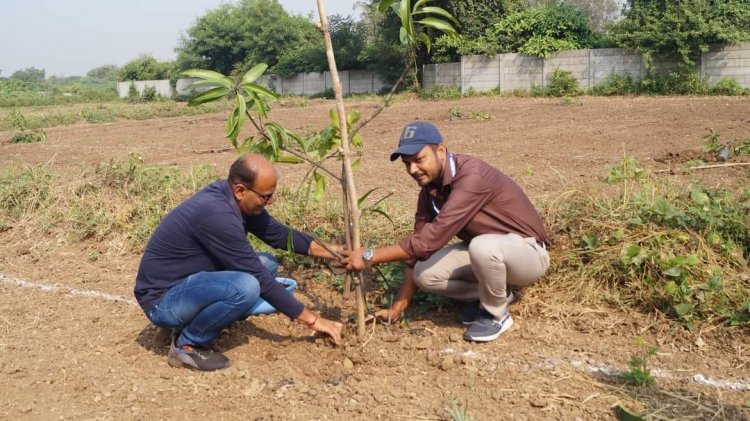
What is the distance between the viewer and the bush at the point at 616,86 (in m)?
20.2

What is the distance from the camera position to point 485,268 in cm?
336

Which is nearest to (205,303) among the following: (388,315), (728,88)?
(388,315)

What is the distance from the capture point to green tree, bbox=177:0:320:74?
3741 cm

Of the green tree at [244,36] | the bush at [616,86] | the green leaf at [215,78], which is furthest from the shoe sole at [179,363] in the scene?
the green tree at [244,36]

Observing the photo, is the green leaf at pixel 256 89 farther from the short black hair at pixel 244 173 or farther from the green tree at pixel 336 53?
the green tree at pixel 336 53

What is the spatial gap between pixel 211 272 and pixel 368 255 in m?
0.86

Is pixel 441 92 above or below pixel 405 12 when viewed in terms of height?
below

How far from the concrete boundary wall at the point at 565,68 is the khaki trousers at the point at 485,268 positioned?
18.3 meters

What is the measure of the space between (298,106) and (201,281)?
21.7 meters

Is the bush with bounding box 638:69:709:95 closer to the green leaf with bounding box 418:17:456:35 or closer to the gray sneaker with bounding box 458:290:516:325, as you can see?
the gray sneaker with bounding box 458:290:516:325

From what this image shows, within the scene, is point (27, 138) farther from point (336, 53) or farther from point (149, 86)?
point (149, 86)

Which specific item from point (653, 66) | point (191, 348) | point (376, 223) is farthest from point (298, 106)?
point (191, 348)

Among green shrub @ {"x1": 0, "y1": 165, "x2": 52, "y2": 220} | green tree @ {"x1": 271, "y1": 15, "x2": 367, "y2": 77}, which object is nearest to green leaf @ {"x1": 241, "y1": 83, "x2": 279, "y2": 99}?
green shrub @ {"x1": 0, "y1": 165, "x2": 52, "y2": 220}

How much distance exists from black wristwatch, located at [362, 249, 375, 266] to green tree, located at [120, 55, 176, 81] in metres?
46.4
